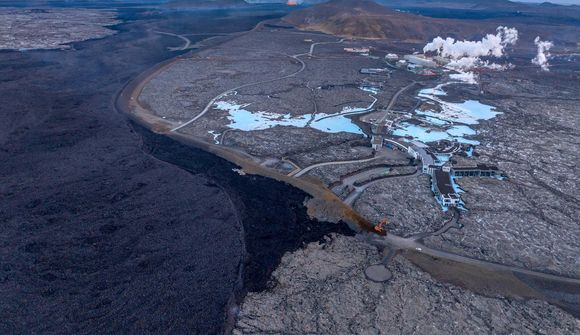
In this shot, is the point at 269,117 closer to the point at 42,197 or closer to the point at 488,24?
the point at 42,197

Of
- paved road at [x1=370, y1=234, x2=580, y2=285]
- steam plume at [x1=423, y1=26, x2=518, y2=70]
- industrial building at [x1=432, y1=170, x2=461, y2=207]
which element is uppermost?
steam plume at [x1=423, y1=26, x2=518, y2=70]


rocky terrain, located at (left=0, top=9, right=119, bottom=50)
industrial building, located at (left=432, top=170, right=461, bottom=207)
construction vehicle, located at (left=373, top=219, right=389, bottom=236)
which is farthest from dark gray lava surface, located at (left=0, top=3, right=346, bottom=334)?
rocky terrain, located at (left=0, top=9, right=119, bottom=50)

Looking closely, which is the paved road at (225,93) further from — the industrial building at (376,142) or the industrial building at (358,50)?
the industrial building at (376,142)

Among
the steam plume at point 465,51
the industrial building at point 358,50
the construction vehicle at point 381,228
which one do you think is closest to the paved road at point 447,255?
the construction vehicle at point 381,228

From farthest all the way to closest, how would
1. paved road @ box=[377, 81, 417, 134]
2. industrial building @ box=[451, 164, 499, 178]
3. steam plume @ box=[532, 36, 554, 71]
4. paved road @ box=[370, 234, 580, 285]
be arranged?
steam plume @ box=[532, 36, 554, 71], paved road @ box=[377, 81, 417, 134], industrial building @ box=[451, 164, 499, 178], paved road @ box=[370, 234, 580, 285]

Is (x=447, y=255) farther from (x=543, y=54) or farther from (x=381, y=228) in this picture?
(x=543, y=54)

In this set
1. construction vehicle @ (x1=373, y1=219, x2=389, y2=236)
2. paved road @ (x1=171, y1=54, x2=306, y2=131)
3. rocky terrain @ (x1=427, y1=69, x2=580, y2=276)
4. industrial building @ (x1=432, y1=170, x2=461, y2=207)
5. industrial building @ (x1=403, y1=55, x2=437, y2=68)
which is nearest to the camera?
rocky terrain @ (x1=427, y1=69, x2=580, y2=276)

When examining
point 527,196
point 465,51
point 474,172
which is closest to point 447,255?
point 527,196

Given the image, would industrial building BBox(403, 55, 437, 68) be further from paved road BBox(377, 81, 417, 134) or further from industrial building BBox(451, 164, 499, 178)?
industrial building BBox(451, 164, 499, 178)

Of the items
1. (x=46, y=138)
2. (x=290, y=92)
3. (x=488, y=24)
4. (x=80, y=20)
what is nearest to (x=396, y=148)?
(x=290, y=92)

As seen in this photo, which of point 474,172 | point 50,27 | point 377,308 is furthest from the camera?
point 50,27
